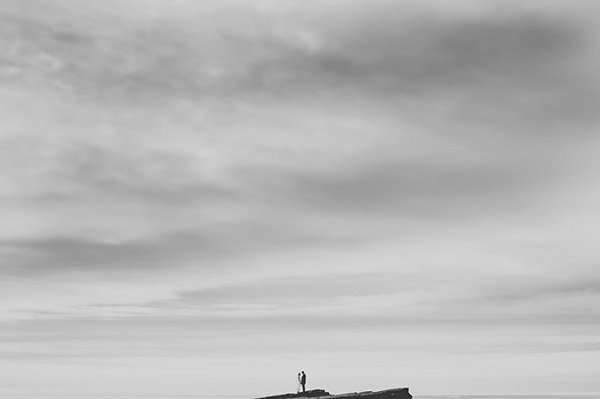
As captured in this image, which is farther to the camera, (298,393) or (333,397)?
(298,393)

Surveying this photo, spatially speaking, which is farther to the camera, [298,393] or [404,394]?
[298,393]

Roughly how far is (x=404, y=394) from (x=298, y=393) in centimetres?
610

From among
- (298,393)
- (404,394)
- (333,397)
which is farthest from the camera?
(298,393)

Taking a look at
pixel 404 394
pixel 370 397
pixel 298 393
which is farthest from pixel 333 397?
pixel 298 393

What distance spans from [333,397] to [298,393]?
6621 mm

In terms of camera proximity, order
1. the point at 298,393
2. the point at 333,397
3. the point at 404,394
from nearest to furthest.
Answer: the point at 333,397 < the point at 404,394 < the point at 298,393

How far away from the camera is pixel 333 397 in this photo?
90.5 ft

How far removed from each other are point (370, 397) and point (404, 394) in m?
2.49

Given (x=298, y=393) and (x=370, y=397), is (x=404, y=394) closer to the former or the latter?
(x=370, y=397)

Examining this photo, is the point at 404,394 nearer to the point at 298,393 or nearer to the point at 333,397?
the point at 333,397

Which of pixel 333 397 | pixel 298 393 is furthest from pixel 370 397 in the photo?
pixel 298 393

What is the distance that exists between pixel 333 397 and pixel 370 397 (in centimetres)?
148

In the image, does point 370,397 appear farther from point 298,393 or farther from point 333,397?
point 298,393

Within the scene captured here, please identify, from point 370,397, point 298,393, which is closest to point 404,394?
point 370,397
